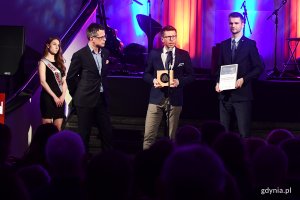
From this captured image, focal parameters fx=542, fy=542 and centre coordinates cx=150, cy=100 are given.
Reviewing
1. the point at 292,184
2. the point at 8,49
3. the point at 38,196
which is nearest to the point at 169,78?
the point at 8,49

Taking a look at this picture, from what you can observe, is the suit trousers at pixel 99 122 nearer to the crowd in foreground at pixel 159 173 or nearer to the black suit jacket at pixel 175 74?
the black suit jacket at pixel 175 74

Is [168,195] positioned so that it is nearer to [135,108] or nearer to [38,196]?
[38,196]

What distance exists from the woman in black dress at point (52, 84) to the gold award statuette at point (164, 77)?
1.58 metres

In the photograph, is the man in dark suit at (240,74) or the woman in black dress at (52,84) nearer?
the man in dark suit at (240,74)

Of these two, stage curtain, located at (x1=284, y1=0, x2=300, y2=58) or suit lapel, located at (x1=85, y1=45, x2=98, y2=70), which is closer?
suit lapel, located at (x1=85, y1=45, x2=98, y2=70)

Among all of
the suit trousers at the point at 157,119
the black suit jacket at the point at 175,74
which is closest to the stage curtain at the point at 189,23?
the black suit jacket at the point at 175,74

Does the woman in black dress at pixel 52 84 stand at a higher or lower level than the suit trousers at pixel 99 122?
higher

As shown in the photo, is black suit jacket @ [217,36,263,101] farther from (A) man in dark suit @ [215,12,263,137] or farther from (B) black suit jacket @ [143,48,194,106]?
(B) black suit jacket @ [143,48,194,106]

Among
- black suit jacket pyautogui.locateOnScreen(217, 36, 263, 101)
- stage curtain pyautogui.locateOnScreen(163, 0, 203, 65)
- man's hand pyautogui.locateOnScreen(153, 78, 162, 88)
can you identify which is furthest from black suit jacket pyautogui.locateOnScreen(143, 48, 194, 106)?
stage curtain pyautogui.locateOnScreen(163, 0, 203, 65)

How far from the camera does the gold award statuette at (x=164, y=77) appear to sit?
720 centimetres

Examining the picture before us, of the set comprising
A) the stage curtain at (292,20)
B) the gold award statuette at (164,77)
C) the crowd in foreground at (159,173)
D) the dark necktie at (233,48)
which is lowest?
the crowd in foreground at (159,173)

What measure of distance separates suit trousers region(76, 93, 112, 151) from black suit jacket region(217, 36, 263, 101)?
1606mm

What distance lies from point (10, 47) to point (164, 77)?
314cm

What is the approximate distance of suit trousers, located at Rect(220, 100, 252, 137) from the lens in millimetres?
7168
